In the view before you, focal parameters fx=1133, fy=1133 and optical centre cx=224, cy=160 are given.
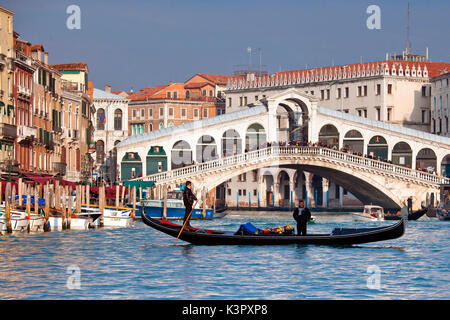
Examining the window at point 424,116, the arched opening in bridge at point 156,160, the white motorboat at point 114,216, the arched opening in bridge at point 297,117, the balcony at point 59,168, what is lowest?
the white motorboat at point 114,216

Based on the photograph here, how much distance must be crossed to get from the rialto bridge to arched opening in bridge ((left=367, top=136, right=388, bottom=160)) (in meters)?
0.05

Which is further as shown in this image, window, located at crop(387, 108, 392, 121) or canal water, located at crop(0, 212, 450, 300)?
window, located at crop(387, 108, 392, 121)

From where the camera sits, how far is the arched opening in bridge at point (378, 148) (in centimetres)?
5709

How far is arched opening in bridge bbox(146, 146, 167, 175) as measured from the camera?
5361 centimetres

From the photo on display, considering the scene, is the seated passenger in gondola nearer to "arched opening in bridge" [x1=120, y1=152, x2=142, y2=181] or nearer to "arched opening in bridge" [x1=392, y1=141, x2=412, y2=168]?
"arched opening in bridge" [x1=120, y1=152, x2=142, y2=181]

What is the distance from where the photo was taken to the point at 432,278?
866 inches

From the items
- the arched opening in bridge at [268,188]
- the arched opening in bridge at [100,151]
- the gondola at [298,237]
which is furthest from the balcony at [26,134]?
the arched opening in bridge at [100,151]

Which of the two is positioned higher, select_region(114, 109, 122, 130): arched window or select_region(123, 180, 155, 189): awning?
select_region(114, 109, 122, 130): arched window

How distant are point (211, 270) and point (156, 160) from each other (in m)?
31.3

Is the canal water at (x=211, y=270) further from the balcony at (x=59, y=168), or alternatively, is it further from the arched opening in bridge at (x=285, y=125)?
the arched opening in bridge at (x=285, y=125)

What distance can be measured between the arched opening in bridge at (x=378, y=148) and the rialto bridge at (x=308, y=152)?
5 centimetres

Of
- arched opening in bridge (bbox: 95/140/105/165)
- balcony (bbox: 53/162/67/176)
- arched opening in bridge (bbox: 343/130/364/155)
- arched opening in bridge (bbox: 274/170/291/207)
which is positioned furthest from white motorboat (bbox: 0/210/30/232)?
arched opening in bridge (bbox: 95/140/105/165)

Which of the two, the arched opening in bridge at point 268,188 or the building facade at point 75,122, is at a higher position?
the building facade at point 75,122
